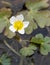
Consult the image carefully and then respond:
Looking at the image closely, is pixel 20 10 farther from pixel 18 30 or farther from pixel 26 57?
pixel 26 57

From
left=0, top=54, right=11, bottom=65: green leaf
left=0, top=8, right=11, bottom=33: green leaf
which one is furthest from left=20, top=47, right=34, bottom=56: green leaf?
left=0, top=8, right=11, bottom=33: green leaf

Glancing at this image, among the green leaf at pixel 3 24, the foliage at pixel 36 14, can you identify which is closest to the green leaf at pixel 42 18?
the foliage at pixel 36 14

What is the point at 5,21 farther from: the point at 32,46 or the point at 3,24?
the point at 32,46

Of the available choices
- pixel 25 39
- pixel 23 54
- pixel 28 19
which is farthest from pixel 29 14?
pixel 23 54

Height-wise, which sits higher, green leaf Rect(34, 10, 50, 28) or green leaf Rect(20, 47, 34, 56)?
green leaf Rect(34, 10, 50, 28)

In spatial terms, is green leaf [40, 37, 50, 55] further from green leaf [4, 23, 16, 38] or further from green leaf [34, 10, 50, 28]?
green leaf [4, 23, 16, 38]

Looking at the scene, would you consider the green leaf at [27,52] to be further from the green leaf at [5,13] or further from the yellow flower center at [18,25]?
the green leaf at [5,13]
